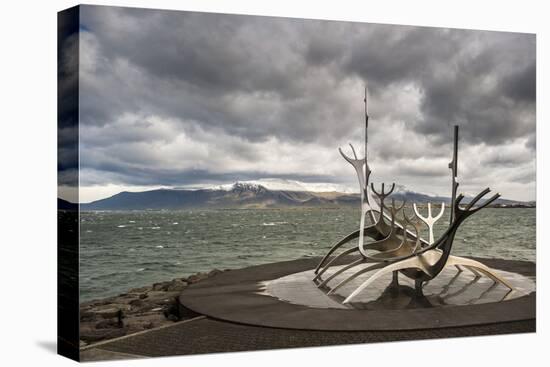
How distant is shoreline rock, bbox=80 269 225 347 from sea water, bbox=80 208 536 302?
14 cm

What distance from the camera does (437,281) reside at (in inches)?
407

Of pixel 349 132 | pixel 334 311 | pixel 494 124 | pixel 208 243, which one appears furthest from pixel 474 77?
pixel 208 243

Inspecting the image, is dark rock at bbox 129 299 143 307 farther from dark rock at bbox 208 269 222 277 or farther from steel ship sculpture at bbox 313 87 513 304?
steel ship sculpture at bbox 313 87 513 304

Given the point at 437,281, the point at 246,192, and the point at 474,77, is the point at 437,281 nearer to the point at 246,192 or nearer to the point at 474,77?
the point at 474,77

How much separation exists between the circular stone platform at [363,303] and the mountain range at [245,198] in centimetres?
194

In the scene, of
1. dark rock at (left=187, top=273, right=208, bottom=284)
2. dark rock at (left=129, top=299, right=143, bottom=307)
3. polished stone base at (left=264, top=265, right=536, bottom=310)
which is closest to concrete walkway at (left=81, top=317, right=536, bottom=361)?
polished stone base at (left=264, top=265, right=536, bottom=310)

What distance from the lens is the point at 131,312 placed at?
28.9 ft

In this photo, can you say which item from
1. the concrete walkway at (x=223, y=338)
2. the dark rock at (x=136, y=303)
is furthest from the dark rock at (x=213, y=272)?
the concrete walkway at (x=223, y=338)

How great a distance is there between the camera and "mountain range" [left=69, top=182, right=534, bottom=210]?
38.9ft

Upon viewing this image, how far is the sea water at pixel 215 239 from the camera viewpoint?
9.34 m

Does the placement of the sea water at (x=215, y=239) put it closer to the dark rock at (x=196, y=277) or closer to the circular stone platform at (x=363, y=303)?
the dark rock at (x=196, y=277)

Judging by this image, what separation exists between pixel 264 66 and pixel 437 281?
4223 mm

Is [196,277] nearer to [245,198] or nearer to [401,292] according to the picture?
[245,198]

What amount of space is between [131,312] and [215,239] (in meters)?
4.52
